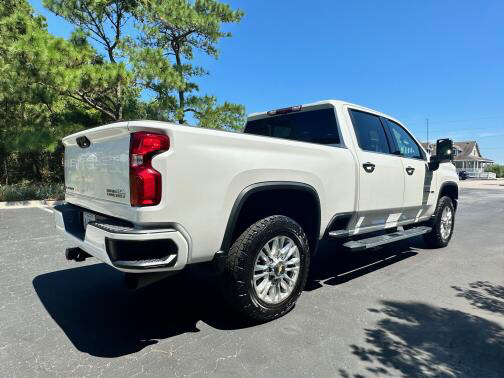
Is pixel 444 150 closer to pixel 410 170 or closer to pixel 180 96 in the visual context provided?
pixel 410 170

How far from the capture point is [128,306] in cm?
340

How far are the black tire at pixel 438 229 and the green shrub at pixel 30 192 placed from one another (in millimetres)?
13038

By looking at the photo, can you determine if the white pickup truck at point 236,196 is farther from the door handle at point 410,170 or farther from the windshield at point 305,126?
the door handle at point 410,170

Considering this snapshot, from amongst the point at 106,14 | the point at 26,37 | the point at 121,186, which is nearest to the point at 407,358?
the point at 121,186

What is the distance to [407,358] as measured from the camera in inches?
98.6

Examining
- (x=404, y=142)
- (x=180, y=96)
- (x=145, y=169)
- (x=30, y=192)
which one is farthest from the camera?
(x=180, y=96)

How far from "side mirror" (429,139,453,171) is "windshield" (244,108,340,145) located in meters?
2.24

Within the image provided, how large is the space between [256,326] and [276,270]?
51cm

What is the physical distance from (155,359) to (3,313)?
1794mm

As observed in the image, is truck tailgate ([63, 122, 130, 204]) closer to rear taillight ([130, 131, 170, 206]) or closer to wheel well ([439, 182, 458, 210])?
rear taillight ([130, 131, 170, 206])

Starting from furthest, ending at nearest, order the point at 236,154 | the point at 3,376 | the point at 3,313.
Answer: the point at 3,313, the point at 236,154, the point at 3,376

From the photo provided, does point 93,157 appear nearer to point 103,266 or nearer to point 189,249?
point 189,249

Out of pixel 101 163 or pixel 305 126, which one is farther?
pixel 305 126

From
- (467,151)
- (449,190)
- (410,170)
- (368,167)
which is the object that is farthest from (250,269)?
(467,151)
